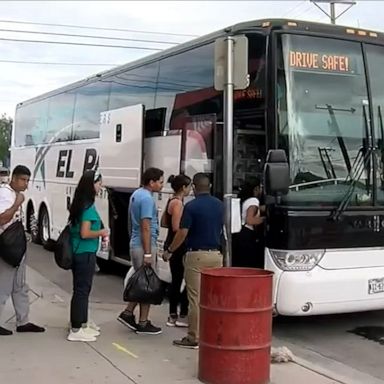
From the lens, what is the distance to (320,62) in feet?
25.9

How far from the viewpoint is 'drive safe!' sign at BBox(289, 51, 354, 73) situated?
7.78 meters

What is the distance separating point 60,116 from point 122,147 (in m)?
5.34

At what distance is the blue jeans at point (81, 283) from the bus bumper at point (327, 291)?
199 cm

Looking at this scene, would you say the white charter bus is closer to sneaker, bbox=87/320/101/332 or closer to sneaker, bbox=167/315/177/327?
sneaker, bbox=167/315/177/327

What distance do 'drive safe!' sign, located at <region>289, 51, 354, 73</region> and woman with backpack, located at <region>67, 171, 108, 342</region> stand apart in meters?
2.60

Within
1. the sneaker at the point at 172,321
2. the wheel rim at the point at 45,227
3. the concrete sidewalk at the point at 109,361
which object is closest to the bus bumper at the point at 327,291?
the concrete sidewalk at the point at 109,361

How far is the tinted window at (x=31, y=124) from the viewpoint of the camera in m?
17.3

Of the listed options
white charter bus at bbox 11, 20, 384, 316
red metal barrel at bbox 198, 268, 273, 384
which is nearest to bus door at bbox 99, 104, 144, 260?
white charter bus at bbox 11, 20, 384, 316

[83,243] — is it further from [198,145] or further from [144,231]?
[198,145]

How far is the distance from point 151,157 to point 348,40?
3.35 metres

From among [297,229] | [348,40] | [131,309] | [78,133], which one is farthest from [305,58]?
[78,133]

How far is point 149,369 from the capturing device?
20.2 ft

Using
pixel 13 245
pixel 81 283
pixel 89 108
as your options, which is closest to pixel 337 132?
pixel 81 283

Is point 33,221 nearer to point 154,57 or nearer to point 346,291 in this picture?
point 154,57
